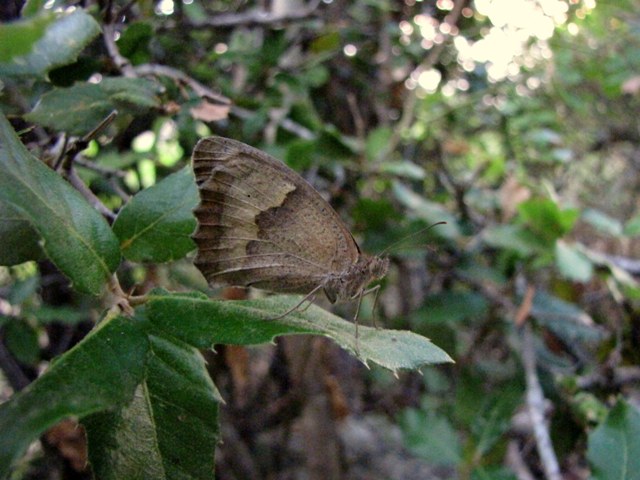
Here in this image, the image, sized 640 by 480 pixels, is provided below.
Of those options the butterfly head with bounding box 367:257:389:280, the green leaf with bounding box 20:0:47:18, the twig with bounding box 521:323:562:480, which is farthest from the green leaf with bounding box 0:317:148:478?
the twig with bounding box 521:323:562:480

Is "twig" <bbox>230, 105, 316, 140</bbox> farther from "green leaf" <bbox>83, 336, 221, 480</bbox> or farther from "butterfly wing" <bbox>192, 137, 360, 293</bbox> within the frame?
"green leaf" <bbox>83, 336, 221, 480</bbox>

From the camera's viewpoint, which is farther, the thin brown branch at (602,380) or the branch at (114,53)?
the thin brown branch at (602,380)

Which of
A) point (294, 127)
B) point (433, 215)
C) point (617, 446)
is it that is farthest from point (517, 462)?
point (294, 127)

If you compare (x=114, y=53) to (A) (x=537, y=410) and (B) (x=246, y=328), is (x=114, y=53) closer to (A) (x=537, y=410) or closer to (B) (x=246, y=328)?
→ (B) (x=246, y=328)

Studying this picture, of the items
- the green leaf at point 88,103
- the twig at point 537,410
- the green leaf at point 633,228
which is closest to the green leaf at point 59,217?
the green leaf at point 88,103

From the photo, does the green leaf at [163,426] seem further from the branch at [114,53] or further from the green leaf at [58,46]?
the branch at [114,53]

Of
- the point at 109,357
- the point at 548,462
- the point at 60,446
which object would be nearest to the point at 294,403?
the point at 60,446

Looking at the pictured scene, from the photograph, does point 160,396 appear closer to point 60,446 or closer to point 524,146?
point 60,446
